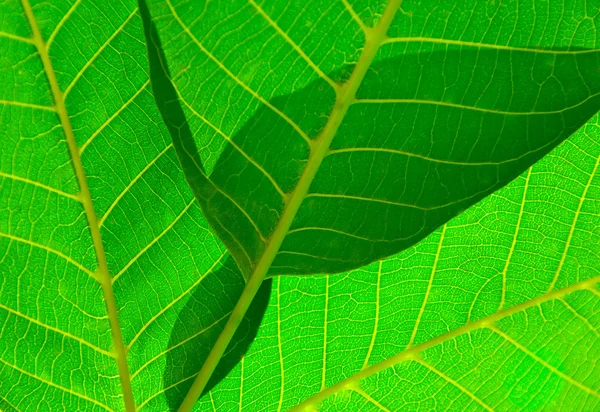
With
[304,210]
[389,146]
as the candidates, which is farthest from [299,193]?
[389,146]

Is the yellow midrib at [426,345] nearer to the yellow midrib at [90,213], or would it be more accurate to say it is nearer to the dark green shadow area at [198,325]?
the dark green shadow area at [198,325]

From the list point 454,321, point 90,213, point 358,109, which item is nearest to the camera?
point 358,109

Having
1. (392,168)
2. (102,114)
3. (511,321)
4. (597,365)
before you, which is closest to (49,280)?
(102,114)

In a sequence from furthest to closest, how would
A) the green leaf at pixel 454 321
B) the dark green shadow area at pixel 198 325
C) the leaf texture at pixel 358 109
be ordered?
the green leaf at pixel 454 321 → the dark green shadow area at pixel 198 325 → the leaf texture at pixel 358 109

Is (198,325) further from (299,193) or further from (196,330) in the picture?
(299,193)

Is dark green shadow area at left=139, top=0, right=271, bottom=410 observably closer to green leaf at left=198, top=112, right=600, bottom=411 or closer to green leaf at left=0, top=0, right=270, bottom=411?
green leaf at left=0, top=0, right=270, bottom=411

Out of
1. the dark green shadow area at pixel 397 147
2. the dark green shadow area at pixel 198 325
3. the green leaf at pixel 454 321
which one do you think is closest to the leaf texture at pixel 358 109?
the dark green shadow area at pixel 397 147
